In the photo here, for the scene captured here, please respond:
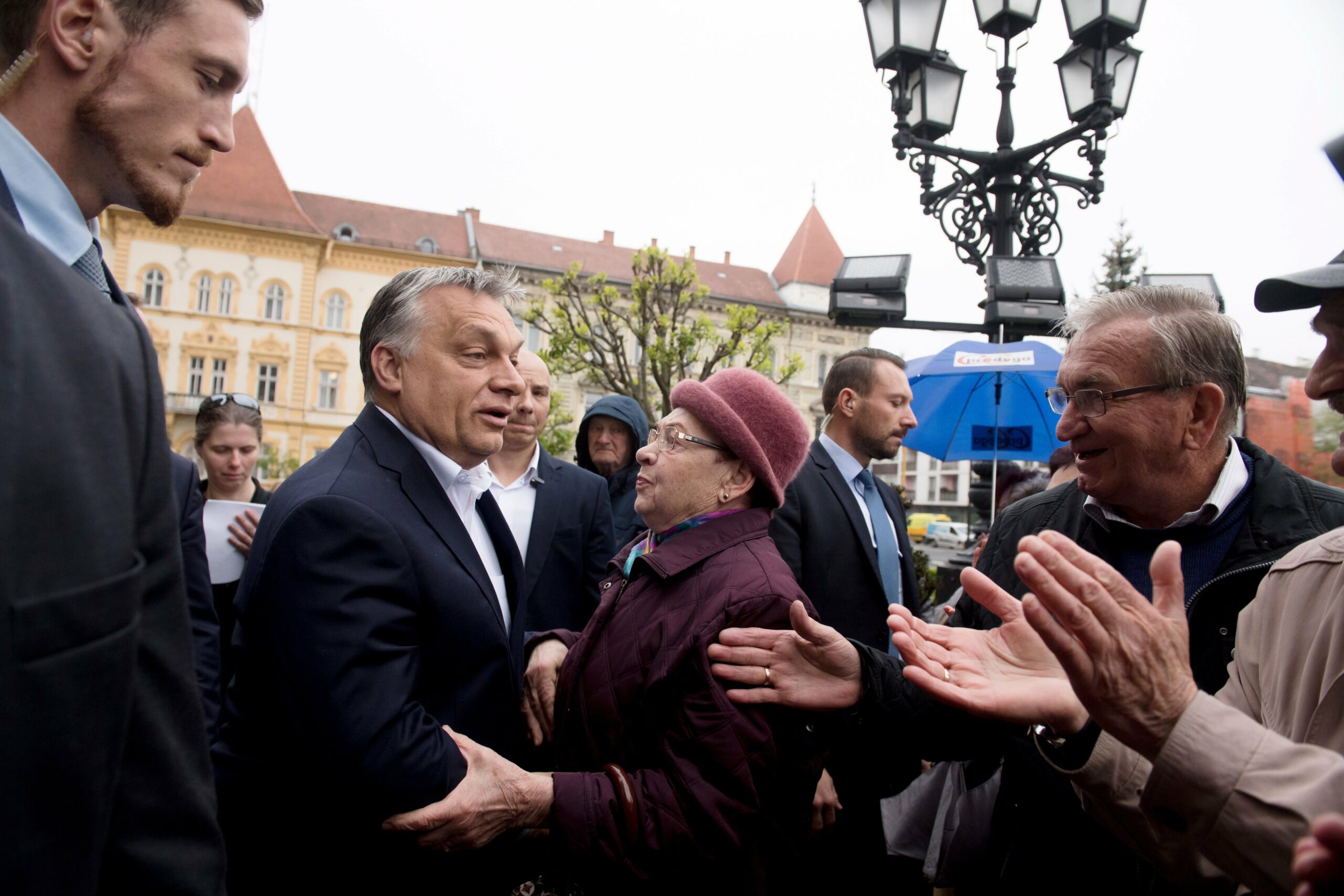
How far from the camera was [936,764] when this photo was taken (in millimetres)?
3377

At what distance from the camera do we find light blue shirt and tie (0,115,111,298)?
112 centimetres

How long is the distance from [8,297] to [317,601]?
3.37 ft

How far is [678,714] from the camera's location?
2006 mm

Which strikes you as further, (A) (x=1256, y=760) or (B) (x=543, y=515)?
(B) (x=543, y=515)

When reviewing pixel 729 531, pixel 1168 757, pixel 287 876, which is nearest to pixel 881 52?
pixel 729 531

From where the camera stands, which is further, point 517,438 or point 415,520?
point 517,438

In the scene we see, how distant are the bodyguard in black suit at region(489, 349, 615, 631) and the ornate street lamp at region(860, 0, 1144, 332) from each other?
3419 millimetres

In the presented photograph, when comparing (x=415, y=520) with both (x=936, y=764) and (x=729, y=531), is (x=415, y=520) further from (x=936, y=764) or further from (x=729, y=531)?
(x=936, y=764)

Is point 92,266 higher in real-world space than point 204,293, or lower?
lower

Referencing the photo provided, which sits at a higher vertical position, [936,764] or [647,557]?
[647,557]

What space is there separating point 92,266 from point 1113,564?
8.83ft

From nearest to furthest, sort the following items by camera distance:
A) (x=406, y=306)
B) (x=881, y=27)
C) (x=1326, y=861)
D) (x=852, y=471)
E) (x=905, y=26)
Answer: (x=1326, y=861), (x=406, y=306), (x=852, y=471), (x=905, y=26), (x=881, y=27)

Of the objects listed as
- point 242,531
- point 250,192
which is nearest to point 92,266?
point 242,531

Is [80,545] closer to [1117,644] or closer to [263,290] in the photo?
[1117,644]
